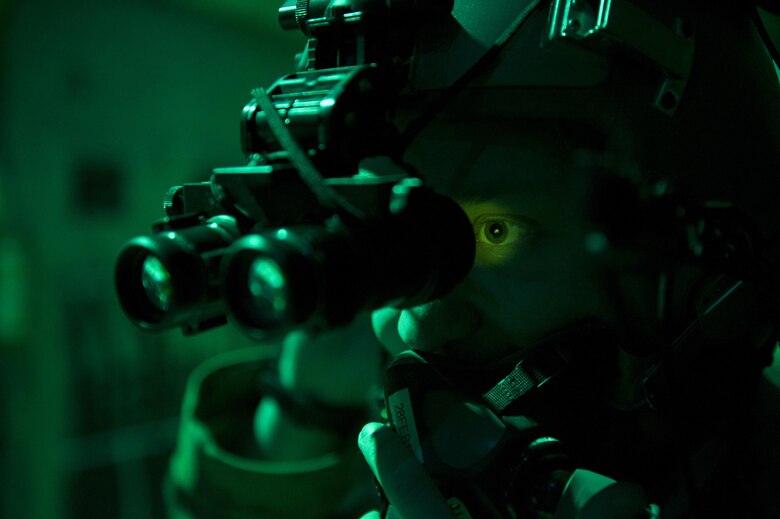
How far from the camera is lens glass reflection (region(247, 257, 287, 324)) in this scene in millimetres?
536

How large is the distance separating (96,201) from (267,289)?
152 cm

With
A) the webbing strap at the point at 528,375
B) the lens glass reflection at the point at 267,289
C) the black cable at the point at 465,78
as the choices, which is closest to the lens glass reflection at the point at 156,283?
the lens glass reflection at the point at 267,289

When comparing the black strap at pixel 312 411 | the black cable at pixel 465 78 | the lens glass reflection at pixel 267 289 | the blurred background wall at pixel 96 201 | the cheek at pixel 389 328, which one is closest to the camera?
the lens glass reflection at pixel 267 289

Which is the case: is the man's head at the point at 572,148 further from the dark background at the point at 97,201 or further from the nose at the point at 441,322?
the dark background at the point at 97,201

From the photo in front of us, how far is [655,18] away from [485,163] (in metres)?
0.22

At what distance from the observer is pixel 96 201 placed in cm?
191

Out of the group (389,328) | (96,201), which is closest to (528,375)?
(389,328)

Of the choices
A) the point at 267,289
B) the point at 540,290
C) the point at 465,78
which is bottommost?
the point at 540,290

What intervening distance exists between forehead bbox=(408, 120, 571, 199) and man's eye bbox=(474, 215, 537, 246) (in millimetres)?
26

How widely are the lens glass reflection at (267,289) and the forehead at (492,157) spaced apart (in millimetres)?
266

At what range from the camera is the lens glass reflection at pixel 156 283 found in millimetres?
635

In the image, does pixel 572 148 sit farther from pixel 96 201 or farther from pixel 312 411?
pixel 96 201

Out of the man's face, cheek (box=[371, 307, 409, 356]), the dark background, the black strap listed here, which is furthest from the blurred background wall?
the man's face

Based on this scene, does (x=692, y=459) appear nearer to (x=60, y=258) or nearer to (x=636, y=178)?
(x=636, y=178)
